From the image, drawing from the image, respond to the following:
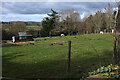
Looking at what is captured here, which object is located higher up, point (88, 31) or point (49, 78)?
point (88, 31)

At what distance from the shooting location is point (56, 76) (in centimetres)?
346

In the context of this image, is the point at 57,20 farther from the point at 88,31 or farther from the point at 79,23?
the point at 88,31

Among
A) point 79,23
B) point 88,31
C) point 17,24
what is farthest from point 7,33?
point 88,31

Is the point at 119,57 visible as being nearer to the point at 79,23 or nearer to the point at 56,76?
the point at 56,76

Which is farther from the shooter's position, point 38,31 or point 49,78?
point 38,31

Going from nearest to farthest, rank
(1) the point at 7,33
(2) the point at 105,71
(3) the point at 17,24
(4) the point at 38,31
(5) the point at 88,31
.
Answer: (2) the point at 105,71
(1) the point at 7,33
(3) the point at 17,24
(4) the point at 38,31
(5) the point at 88,31

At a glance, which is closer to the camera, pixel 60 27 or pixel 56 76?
pixel 56 76

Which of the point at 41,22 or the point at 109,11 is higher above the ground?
the point at 41,22

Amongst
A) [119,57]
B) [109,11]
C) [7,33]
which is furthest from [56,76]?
[7,33]

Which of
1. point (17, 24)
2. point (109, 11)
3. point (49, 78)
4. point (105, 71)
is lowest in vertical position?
point (49, 78)

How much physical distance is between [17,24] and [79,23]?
13744mm

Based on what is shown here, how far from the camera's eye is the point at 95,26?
30703mm

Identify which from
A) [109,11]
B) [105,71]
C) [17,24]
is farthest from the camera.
A: [17,24]

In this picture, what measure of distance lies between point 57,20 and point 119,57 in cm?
2604
